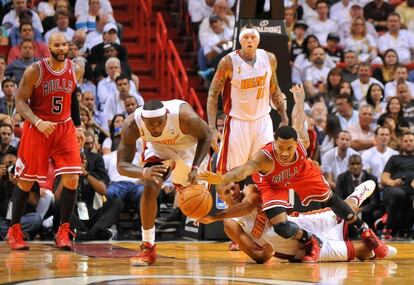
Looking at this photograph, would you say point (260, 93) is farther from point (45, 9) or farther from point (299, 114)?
point (45, 9)

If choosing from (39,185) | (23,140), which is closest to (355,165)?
(39,185)

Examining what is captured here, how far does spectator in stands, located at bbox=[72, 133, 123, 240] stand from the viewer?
41.1 feet

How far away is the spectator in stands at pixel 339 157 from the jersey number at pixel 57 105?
503cm

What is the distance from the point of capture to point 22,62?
1472 centimetres

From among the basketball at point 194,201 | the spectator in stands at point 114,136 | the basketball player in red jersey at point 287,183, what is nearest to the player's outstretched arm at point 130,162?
the basketball at point 194,201

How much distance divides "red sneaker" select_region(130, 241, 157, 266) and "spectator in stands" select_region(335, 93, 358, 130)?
288 inches

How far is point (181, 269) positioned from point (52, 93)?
2765 millimetres

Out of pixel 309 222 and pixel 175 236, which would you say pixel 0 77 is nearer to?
pixel 175 236

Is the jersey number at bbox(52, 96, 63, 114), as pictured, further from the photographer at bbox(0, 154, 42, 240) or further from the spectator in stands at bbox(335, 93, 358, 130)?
the spectator in stands at bbox(335, 93, 358, 130)

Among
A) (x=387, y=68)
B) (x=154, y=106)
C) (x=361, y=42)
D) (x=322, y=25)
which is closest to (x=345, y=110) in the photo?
(x=387, y=68)

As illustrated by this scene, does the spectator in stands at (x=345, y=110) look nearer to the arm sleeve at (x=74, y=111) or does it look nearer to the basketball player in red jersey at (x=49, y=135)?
the arm sleeve at (x=74, y=111)

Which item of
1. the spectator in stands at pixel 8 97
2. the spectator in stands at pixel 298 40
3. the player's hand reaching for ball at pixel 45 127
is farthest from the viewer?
the spectator in stands at pixel 298 40

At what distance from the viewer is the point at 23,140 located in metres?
10.4

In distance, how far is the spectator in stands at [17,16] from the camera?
621 inches
